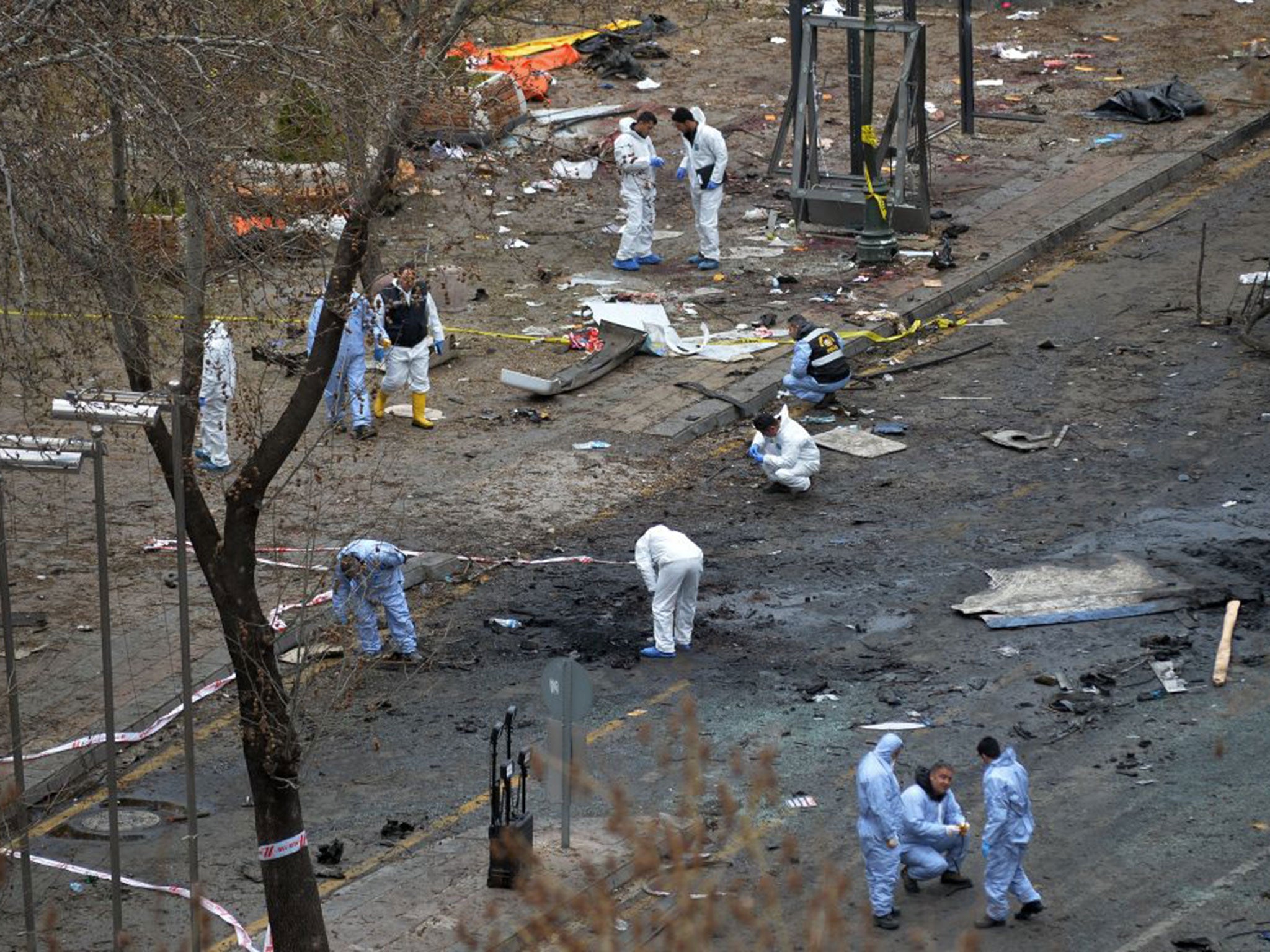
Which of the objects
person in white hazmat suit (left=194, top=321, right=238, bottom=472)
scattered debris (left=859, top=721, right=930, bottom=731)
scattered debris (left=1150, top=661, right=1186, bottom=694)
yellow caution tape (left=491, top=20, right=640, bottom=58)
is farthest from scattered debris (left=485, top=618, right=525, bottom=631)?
yellow caution tape (left=491, top=20, right=640, bottom=58)

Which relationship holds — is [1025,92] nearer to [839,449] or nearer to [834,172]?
[834,172]

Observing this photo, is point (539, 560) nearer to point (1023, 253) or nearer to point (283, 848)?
point (283, 848)

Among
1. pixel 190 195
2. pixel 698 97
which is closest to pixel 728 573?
pixel 190 195

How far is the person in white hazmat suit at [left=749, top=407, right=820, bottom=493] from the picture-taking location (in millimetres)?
16359

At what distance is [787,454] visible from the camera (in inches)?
647

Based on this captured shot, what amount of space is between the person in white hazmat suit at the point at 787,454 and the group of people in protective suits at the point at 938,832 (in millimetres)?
5403

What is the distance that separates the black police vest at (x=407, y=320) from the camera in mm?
17247

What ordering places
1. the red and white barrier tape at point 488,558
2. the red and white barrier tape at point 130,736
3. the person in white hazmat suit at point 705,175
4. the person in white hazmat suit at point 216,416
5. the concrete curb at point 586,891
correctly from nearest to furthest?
the concrete curb at point 586,891 → the red and white barrier tape at point 130,736 → the red and white barrier tape at point 488,558 → the person in white hazmat suit at point 216,416 → the person in white hazmat suit at point 705,175

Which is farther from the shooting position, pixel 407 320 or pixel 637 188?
pixel 637 188

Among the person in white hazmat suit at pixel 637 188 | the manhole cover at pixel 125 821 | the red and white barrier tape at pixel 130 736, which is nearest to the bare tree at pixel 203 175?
the manhole cover at pixel 125 821

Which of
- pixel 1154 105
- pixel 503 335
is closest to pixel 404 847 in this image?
pixel 503 335

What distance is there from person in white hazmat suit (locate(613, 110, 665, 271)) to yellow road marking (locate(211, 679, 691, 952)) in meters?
9.64

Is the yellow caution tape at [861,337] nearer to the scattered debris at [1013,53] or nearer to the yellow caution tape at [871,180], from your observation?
the yellow caution tape at [871,180]

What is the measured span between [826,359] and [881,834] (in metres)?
8.18
